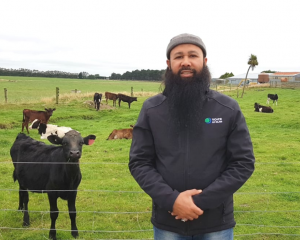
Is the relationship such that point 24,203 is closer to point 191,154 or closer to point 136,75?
point 191,154

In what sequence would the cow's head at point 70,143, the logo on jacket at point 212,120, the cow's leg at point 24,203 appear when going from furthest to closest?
the cow's leg at point 24,203, the cow's head at point 70,143, the logo on jacket at point 212,120

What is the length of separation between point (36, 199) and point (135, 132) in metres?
4.93

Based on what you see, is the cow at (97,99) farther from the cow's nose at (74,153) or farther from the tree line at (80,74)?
the tree line at (80,74)

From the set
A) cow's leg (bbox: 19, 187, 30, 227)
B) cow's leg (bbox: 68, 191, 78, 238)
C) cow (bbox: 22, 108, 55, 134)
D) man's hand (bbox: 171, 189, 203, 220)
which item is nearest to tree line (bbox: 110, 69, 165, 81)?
cow (bbox: 22, 108, 55, 134)

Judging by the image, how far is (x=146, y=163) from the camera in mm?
2418

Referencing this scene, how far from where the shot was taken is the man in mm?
2240

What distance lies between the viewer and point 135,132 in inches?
97.5

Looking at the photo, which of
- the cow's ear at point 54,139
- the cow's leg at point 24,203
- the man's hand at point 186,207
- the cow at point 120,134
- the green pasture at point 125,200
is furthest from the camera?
the cow at point 120,134

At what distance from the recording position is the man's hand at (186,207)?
218cm

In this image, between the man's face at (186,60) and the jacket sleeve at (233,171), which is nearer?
the jacket sleeve at (233,171)

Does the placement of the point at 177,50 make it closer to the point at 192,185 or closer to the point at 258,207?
the point at 192,185

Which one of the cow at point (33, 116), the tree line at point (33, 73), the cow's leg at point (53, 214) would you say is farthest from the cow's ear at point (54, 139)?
the tree line at point (33, 73)

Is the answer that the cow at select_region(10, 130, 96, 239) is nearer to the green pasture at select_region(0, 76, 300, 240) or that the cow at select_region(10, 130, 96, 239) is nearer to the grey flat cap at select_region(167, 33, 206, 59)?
the green pasture at select_region(0, 76, 300, 240)

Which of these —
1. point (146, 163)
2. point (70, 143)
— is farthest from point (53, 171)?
point (146, 163)
